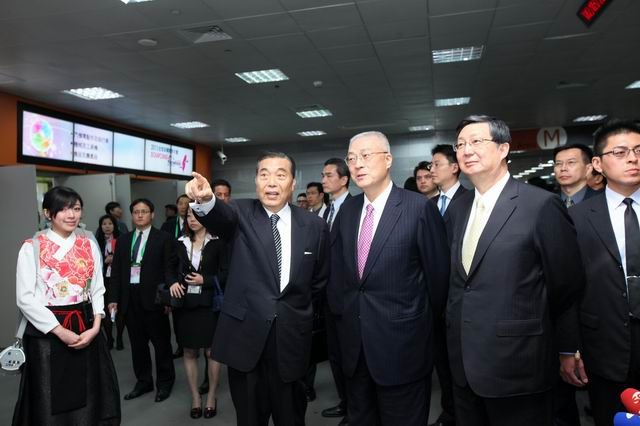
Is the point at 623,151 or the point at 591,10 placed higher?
the point at 591,10

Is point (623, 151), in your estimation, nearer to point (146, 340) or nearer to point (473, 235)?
point (473, 235)

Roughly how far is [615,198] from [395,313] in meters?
1.11

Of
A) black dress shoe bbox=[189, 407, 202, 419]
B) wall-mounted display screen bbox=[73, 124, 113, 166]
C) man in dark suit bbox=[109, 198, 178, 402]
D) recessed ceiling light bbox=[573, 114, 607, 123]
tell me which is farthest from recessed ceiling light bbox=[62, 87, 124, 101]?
recessed ceiling light bbox=[573, 114, 607, 123]

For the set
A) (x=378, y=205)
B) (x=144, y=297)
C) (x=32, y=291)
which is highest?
(x=378, y=205)

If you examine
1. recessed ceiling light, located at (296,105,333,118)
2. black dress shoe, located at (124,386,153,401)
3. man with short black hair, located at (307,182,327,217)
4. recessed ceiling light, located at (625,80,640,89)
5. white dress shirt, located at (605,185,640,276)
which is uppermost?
recessed ceiling light, located at (625,80,640,89)

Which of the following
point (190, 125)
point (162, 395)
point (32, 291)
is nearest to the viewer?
point (32, 291)

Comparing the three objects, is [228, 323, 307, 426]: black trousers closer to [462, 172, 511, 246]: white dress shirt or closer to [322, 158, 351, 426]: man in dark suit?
[322, 158, 351, 426]: man in dark suit

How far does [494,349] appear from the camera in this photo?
1570 mm

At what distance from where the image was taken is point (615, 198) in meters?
1.98

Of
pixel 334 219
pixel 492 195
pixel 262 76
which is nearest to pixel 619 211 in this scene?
pixel 492 195

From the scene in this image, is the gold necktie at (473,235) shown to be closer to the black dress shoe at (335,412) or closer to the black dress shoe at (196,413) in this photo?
the black dress shoe at (335,412)

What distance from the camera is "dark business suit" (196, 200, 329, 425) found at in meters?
1.92

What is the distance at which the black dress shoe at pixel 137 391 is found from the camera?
11.6ft

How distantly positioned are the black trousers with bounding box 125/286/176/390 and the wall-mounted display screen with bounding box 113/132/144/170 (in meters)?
6.56
